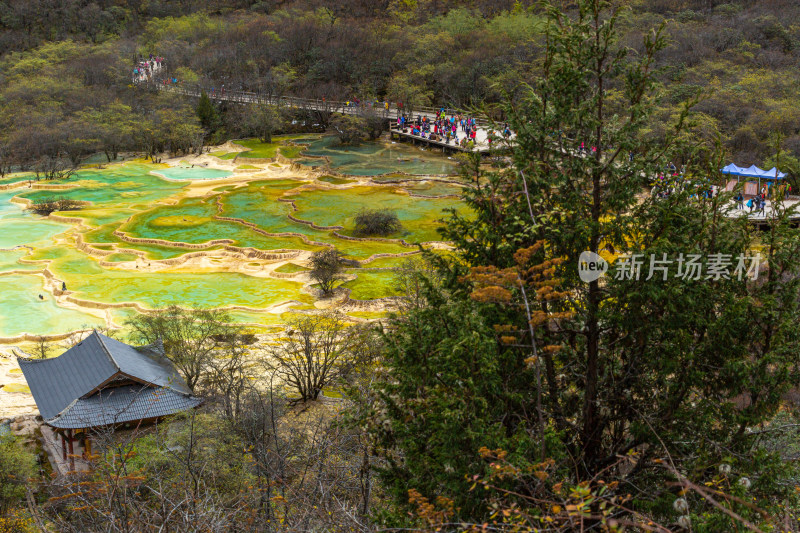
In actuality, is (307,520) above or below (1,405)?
above

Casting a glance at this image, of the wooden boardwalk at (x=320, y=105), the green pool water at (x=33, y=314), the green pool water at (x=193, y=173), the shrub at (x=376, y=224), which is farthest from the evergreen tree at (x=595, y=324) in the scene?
the wooden boardwalk at (x=320, y=105)

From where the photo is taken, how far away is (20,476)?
1302 centimetres

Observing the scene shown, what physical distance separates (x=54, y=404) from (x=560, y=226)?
1269 cm

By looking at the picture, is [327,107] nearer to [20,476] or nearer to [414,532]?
[20,476]

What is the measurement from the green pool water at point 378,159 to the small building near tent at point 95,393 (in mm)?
31648

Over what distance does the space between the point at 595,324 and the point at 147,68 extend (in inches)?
2707

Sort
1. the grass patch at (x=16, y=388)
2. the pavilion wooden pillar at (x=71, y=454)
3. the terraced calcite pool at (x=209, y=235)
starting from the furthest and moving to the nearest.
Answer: the terraced calcite pool at (x=209, y=235) → the grass patch at (x=16, y=388) → the pavilion wooden pillar at (x=71, y=454)

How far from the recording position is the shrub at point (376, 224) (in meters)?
34.5

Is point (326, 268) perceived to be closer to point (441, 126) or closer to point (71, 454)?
point (71, 454)

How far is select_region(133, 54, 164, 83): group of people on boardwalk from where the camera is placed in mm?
65562

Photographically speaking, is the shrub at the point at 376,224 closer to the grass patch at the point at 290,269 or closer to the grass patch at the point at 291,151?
the grass patch at the point at 290,269

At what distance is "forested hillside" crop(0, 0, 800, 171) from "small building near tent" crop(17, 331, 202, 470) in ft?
102

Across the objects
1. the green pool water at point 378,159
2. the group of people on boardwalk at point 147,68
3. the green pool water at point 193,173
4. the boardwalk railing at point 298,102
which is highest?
the group of people on boardwalk at point 147,68

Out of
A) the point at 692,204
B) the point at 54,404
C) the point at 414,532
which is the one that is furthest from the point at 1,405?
the point at 692,204
